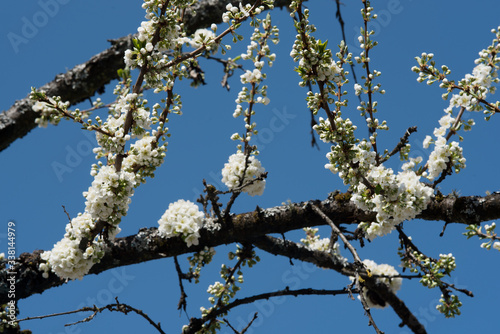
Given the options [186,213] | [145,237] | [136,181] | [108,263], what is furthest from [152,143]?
[108,263]

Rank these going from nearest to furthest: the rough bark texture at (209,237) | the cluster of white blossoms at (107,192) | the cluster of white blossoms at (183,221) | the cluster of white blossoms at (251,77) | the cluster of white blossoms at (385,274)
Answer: the cluster of white blossoms at (107,192), the cluster of white blossoms at (183,221), the cluster of white blossoms at (251,77), the rough bark texture at (209,237), the cluster of white blossoms at (385,274)

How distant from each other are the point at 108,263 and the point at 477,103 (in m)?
2.80

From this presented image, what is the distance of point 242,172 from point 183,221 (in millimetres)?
584

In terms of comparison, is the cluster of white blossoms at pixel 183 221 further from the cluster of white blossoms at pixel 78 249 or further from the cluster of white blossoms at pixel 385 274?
the cluster of white blossoms at pixel 385 274

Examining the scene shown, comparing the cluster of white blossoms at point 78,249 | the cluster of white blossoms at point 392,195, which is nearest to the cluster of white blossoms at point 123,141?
the cluster of white blossoms at point 78,249

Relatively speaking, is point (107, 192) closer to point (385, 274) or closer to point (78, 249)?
point (78, 249)

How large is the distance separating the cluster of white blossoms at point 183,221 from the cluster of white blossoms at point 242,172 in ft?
1.19

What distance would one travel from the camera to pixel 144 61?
2.75 metres

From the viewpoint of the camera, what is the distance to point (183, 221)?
326cm

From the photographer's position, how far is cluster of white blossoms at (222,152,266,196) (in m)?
3.48

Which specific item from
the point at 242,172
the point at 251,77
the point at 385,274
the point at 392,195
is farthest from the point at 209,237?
the point at 385,274

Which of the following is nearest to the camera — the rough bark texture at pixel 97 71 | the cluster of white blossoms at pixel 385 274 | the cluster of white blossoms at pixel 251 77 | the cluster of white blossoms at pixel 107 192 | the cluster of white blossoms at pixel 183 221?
the cluster of white blossoms at pixel 107 192

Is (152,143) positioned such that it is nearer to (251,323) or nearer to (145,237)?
(145,237)

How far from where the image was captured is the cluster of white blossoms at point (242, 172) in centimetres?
348
